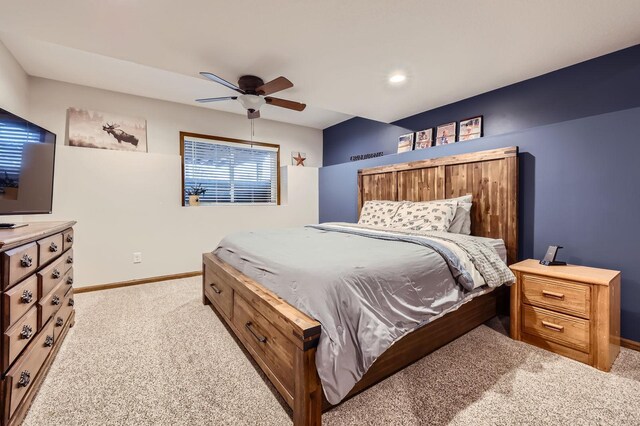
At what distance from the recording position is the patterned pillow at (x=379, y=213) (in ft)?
10.8

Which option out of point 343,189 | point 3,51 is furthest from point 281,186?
point 3,51

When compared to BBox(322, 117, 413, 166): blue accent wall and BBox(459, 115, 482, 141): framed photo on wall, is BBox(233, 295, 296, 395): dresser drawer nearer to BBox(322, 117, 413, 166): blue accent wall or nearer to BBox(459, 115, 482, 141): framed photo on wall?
BBox(459, 115, 482, 141): framed photo on wall

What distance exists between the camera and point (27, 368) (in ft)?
4.61

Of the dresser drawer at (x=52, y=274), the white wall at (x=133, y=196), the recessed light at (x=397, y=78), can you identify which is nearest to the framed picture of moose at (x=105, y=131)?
the white wall at (x=133, y=196)

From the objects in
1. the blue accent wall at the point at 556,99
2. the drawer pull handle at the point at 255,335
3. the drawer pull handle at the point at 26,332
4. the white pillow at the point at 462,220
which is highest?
the blue accent wall at the point at 556,99

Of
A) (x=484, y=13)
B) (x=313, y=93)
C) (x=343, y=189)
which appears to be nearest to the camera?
(x=484, y=13)

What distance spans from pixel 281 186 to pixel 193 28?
10.6ft

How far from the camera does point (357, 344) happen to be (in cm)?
130

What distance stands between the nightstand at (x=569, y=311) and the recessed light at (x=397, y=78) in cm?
Answer: 194

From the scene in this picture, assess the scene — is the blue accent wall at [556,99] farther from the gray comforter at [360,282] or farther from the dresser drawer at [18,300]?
the dresser drawer at [18,300]

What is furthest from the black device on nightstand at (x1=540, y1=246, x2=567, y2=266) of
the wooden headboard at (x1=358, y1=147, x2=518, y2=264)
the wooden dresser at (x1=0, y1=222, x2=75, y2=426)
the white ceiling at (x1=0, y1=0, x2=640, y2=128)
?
the wooden dresser at (x1=0, y1=222, x2=75, y2=426)

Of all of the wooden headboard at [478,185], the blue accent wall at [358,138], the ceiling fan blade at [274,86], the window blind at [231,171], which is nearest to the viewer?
the ceiling fan blade at [274,86]

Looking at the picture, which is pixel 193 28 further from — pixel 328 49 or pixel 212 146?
pixel 212 146

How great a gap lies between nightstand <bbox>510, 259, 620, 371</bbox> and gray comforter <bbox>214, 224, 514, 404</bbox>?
0.58 feet
